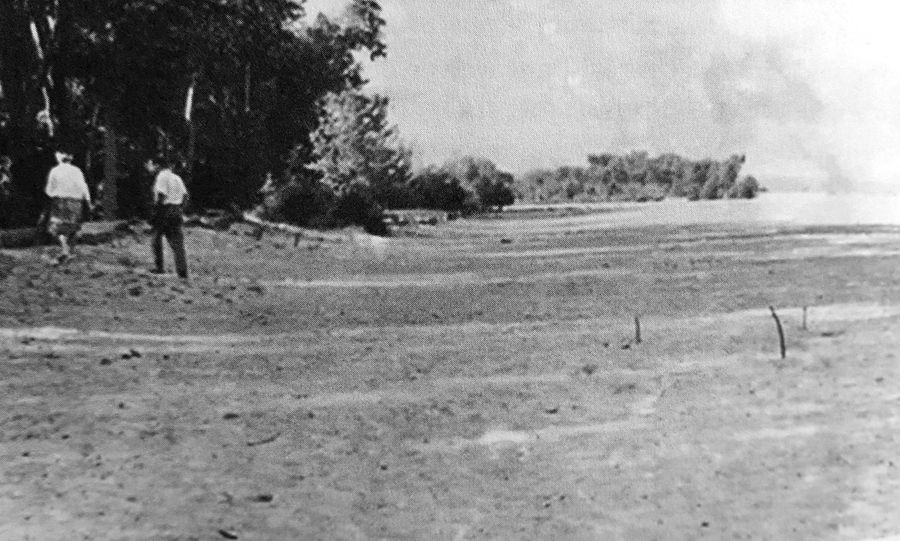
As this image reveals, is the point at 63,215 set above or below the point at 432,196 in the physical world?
below

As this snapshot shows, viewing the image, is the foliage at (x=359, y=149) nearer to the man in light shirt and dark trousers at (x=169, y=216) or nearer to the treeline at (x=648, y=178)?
the treeline at (x=648, y=178)

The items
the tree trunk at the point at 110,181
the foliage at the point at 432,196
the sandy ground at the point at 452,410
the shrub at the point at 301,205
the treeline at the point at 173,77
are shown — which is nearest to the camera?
the sandy ground at the point at 452,410

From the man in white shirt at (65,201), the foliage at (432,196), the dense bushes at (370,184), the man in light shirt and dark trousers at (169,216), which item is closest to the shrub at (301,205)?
the dense bushes at (370,184)

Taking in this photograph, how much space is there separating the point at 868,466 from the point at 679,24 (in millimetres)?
→ 1898

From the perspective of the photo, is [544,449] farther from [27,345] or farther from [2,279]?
[2,279]

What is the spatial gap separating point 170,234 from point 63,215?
2.41 ft

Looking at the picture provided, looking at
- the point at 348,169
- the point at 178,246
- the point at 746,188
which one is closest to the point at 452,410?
the point at 746,188

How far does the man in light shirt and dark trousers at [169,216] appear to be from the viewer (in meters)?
5.96

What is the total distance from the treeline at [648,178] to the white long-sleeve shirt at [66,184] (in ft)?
10.4

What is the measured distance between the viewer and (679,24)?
3658 millimetres

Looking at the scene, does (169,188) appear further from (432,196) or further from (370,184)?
(432,196)

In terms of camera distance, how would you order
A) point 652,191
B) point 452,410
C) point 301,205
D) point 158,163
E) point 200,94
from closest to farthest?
point 452,410, point 652,191, point 200,94, point 158,163, point 301,205

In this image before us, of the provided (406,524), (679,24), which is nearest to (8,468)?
(406,524)

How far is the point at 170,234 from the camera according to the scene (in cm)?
607
